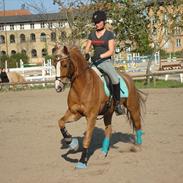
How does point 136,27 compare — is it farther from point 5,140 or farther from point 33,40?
point 33,40

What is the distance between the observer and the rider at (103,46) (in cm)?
685

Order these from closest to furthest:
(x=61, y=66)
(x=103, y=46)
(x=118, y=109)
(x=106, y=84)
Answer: (x=61, y=66)
(x=103, y=46)
(x=106, y=84)
(x=118, y=109)

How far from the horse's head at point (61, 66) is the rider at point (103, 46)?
0.80 meters

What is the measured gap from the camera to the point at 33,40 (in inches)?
3435

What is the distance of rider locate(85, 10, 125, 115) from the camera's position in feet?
22.5

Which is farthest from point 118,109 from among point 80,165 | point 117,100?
point 80,165

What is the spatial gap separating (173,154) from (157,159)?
43 cm

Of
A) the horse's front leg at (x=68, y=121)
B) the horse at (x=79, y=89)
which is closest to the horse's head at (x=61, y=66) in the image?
the horse at (x=79, y=89)

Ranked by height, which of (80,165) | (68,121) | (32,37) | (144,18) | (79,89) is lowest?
(80,165)

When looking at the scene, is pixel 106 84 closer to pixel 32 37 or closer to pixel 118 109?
pixel 118 109

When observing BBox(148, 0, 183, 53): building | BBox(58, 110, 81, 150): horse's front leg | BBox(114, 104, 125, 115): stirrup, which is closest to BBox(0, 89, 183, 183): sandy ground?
BBox(58, 110, 81, 150): horse's front leg

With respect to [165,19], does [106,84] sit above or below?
below

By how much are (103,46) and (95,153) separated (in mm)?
1929

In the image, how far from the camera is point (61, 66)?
6.19 meters
